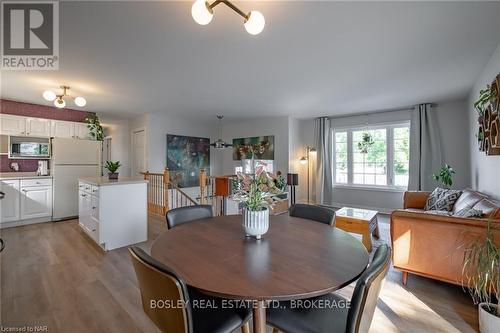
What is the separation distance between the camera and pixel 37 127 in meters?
4.54

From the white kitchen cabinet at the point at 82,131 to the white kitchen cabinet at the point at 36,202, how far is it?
1.29m

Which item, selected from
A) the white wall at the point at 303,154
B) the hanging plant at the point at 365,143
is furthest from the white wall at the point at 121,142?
the hanging plant at the point at 365,143

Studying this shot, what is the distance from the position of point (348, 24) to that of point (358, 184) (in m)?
4.78

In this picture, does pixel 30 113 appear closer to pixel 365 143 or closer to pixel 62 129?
pixel 62 129

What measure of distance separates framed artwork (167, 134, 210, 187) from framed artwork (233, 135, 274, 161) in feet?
3.38

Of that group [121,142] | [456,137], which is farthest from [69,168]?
[456,137]

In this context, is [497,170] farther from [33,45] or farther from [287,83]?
[33,45]

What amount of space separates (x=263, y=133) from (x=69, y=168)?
4.75 m

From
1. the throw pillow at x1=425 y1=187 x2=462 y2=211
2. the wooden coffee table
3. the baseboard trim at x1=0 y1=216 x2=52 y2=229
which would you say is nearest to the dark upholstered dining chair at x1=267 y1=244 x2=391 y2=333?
the wooden coffee table

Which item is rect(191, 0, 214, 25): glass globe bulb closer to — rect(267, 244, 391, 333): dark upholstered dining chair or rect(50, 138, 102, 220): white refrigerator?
rect(267, 244, 391, 333): dark upholstered dining chair

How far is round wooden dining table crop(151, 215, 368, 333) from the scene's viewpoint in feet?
2.83

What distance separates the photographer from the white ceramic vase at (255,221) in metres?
1.36

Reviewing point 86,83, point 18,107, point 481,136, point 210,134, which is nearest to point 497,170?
point 481,136

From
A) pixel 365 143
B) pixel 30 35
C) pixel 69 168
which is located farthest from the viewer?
pixel 365 143
